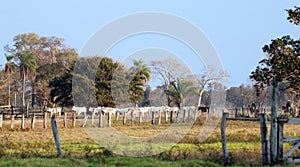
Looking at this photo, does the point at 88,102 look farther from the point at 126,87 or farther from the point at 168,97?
the point at 168,97

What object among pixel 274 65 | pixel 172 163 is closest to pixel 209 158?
Result: pixel 172 163

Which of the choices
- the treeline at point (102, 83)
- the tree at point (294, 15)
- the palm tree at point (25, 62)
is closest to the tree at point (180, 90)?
the treeline at point (102, 83)

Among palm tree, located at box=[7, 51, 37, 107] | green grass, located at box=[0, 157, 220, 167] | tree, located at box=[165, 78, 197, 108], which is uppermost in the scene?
palm tree, located at box=[7, 51, 37, 107]

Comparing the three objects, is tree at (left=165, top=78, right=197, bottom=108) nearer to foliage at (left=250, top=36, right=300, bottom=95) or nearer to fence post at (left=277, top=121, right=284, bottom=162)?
foliage at (left=250, top=36, right=300, bottom=95)

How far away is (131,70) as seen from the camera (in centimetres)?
5859

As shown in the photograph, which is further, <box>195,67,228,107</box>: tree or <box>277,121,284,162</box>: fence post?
<box>195,67,228,107</box>: tree

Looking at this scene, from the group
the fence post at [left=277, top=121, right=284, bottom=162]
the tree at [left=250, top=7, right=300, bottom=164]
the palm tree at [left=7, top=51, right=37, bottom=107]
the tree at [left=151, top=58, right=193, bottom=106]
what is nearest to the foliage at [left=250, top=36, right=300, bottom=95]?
the tree at [left=250, top=7, right=300, bottom=164]

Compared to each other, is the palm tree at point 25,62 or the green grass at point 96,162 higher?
the palm tree at point 25,62

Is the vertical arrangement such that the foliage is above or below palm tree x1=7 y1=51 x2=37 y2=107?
below

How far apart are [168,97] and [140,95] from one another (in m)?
5.21

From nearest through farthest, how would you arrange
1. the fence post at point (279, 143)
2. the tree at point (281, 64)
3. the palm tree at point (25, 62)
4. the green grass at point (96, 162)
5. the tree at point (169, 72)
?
the green grass at point (96, 162), the fence post at point (279, 143), the tree at point (281, 64), the tree at point (169, 72), the palm tree at point (25, 62)

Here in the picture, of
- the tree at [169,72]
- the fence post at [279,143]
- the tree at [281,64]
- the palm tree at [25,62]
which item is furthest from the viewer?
the palm tree at [25,62]

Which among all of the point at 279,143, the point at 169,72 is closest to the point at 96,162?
the point at 279,143

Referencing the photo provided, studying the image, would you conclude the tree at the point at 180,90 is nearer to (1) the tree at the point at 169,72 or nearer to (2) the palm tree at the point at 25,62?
(1) the tree at the point at 169,72
